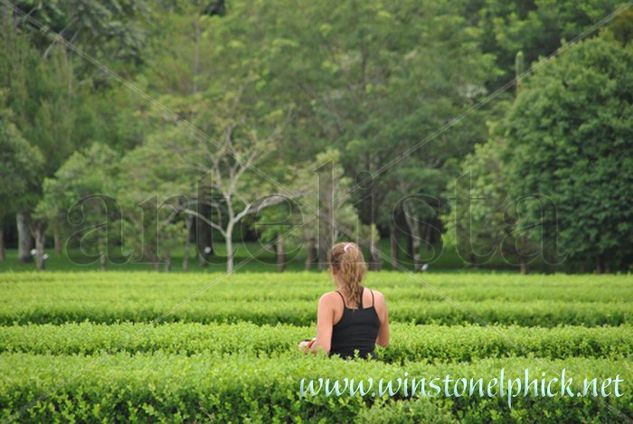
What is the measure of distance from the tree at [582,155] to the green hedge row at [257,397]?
21335mm

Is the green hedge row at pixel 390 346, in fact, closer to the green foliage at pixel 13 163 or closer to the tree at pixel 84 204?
the tree at pixel 84 204

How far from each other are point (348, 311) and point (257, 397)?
1089mm

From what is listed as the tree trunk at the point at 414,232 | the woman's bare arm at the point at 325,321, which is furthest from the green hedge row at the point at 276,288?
the tree trunk at the point at 414,232

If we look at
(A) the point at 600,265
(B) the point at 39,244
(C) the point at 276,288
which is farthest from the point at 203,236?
(C) the point at 276,288

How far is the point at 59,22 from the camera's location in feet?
135

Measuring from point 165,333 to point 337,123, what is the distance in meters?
28.6

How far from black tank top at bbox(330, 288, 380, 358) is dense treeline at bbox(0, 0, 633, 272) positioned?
21.5 meters

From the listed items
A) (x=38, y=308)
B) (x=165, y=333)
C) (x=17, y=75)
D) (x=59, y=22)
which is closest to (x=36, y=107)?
Result: (x=17, y=75)

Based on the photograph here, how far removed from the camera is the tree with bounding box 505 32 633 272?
87.4ft

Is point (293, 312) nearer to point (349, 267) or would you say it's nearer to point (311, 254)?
point (349, 267)

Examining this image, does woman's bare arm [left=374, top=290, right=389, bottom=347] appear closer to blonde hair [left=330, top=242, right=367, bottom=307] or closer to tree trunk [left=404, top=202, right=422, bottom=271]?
blonde hair [left=330, top=242, right=367, bottom=307]

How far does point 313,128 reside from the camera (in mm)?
38281

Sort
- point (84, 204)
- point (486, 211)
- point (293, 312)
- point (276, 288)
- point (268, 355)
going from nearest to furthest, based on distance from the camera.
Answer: point (268, 355) → point (293, 312) → point (276, 288) → point (486, 211) → point (84, 204)
